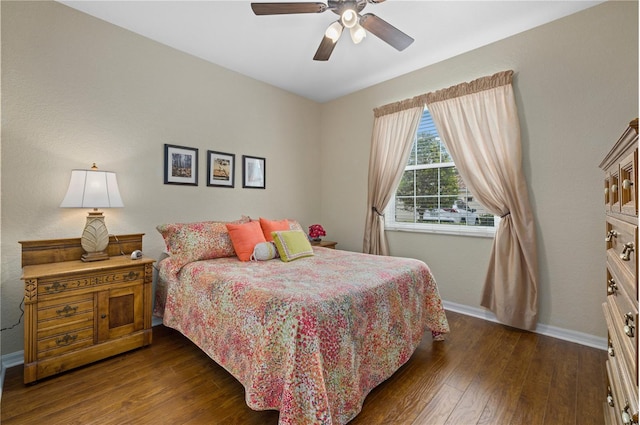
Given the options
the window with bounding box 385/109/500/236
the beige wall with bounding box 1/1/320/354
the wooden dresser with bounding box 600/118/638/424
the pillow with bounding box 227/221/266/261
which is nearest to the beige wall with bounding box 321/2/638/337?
the window with bounding box 385/109/500/236

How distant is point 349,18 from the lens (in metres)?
1.86

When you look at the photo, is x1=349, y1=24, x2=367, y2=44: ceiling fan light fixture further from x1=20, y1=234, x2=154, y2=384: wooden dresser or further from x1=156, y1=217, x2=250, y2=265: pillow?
x1=20, y1=234, x2=154, y2=384: wooden dresser

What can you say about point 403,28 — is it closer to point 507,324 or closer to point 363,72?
point 363,72

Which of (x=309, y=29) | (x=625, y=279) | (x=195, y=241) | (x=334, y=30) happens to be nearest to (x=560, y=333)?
(x=625, y=279)

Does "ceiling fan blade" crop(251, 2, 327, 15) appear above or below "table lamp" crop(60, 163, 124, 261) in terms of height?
above

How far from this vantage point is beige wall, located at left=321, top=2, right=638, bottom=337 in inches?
88.6

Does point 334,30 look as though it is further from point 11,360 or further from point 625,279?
point 11,360

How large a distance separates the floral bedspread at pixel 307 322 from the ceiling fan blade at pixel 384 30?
5.65 feet

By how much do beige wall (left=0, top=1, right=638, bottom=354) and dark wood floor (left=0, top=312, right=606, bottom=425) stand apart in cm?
64

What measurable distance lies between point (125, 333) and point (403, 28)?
3.59 meters

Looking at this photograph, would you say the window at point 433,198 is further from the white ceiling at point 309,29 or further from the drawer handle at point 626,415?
the drawer handle at point 626,415

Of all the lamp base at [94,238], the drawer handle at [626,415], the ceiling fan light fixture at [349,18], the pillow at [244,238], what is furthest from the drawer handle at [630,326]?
the lamp base at [94,238]

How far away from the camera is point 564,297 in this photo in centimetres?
249

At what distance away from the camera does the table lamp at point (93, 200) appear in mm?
2129
